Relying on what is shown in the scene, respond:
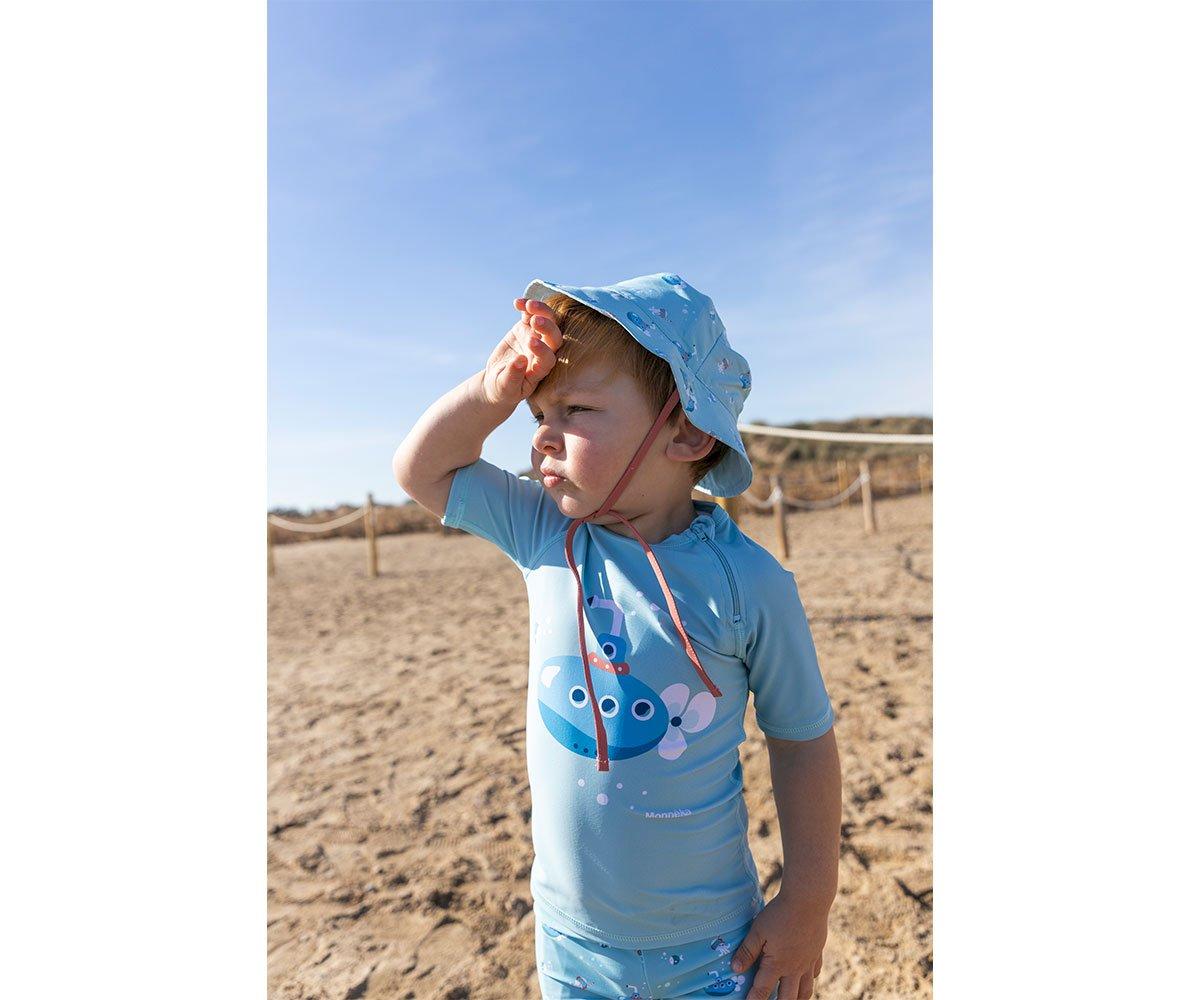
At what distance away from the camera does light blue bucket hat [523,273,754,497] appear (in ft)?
3.85

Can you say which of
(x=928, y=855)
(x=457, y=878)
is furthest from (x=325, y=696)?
(x=928, y=855)

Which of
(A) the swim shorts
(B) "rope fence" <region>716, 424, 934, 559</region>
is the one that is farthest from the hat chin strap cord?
(B) "rope fence" <region>716, 424, 934, 559</region>

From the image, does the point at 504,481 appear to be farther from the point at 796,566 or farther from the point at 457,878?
the point at 796,566

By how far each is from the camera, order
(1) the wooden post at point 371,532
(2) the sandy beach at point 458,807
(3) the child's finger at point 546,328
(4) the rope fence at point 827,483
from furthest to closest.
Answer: (1) the wooden post at point 371,532, (4) the rope fence at point 827,483, (2) the sandy beach at point 458,807, (3) the child's finger at point 546,328

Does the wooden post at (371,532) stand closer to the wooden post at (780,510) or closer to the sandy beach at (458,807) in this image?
the sandy beach at (458,807)

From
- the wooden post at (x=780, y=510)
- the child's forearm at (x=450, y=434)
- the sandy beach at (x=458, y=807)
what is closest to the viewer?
the child's forearm at (x=450, y=434)

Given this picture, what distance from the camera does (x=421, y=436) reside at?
51.4 inches

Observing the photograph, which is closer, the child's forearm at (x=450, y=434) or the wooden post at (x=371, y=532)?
the child's forearm at (x=450, y=434)

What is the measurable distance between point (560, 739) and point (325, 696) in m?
4.68

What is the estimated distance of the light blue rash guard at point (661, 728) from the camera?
1.16 metres

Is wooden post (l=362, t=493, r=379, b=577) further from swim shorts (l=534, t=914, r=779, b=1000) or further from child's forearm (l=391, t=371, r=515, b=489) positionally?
swim shorts (l=534, t=914, r=779, b=1000)

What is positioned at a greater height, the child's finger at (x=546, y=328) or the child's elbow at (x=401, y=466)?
the child's finger at (x=546, y=328)

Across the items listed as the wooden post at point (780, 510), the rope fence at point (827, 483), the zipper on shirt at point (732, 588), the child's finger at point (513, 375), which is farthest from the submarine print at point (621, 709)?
the wooden post at point (780, 510)

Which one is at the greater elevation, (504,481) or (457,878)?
(504,481)
